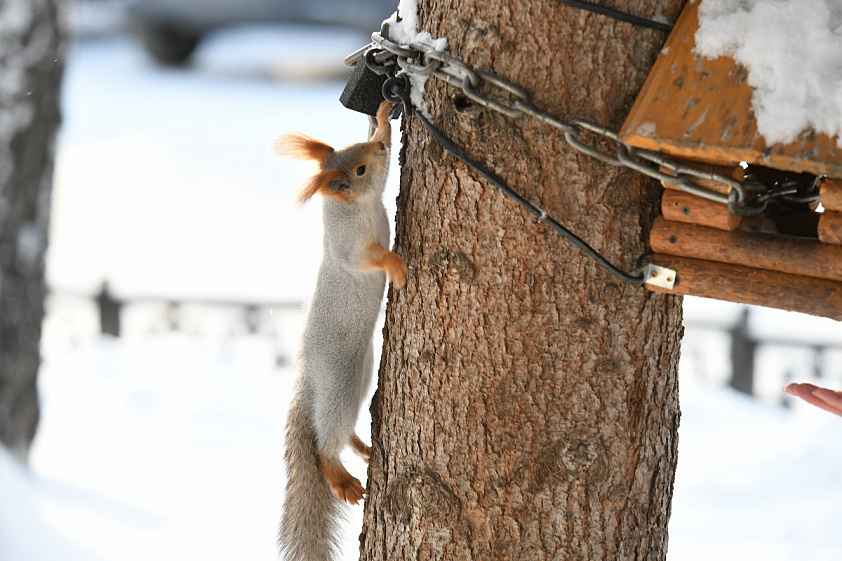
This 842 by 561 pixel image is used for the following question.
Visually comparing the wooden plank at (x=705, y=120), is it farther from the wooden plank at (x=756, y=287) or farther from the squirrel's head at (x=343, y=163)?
the squirrel's head at (x=343, y=163)

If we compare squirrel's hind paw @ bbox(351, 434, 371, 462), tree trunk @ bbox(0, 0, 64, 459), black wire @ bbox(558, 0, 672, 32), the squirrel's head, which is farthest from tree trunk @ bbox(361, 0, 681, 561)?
tree trunk @ bbox(0, 0, 64, 459)

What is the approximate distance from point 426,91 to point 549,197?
0.85 ft

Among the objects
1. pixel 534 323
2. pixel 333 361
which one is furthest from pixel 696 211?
pixel 333 361

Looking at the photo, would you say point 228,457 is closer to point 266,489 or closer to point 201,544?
point 266,489

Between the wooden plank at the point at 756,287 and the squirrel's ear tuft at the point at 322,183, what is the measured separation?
1.99 feet

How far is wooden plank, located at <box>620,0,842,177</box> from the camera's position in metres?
1.07

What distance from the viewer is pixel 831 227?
113 cm

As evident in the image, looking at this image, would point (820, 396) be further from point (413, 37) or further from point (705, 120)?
point (413, 37)

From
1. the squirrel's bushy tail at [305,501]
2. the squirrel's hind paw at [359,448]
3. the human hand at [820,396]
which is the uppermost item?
the human hand at [820,396]

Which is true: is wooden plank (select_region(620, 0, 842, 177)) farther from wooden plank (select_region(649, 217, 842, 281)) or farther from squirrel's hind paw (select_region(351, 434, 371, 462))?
squirrel's hind paw (select_region(351, 434, 371, 462))

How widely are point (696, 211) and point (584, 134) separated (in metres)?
0.20

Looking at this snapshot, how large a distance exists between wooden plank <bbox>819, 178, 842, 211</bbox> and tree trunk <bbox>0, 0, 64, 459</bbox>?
3.13m

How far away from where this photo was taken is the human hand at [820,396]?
4.55 ft

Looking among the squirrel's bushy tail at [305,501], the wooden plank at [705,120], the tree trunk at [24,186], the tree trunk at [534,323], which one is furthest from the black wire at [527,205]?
the tree trunk at [24,186]
